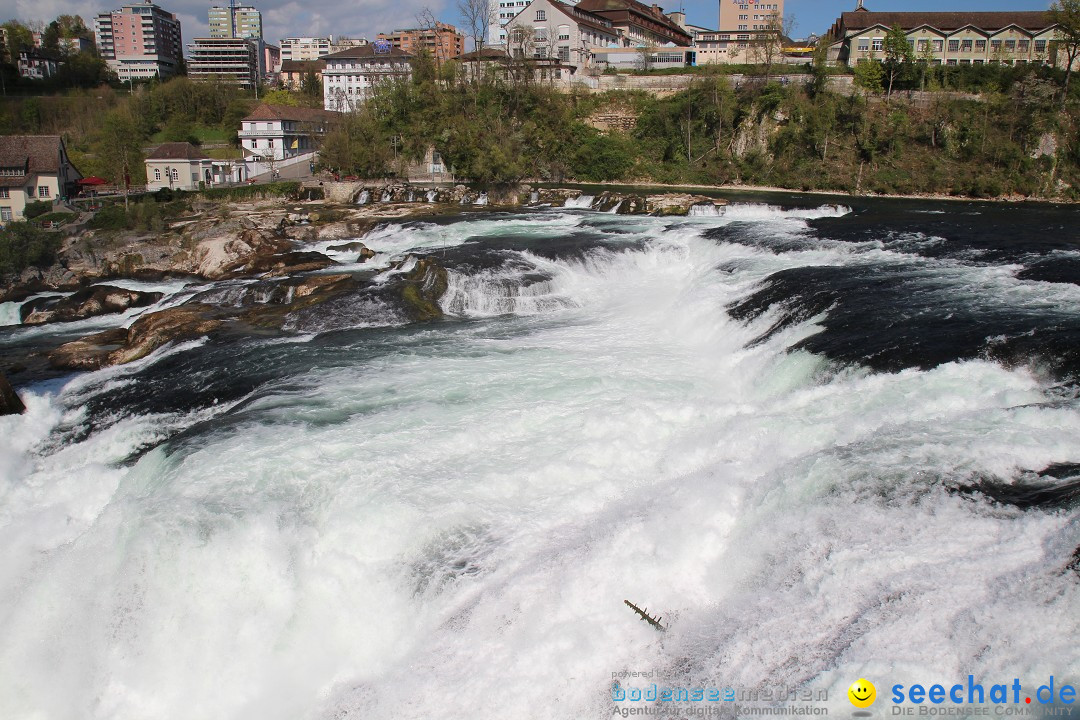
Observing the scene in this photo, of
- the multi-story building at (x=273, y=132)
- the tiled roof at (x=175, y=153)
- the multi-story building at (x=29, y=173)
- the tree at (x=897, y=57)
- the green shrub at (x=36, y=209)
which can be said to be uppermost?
the tree at (x=897, y=57)

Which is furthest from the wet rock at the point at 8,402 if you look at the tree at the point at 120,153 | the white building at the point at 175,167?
the white building at the point at 175,167

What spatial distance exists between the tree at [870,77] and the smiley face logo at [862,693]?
4661 centimetres

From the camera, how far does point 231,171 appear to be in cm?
4556

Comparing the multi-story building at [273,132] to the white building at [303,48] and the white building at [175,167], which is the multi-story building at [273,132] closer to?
the white building at [175,167]

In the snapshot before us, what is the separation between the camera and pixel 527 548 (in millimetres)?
7637

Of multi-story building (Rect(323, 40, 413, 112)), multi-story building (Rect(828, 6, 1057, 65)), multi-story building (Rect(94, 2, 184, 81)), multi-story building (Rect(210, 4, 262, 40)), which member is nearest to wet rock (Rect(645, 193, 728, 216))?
multi-story building (Rect(828, 6, 1057, 65))

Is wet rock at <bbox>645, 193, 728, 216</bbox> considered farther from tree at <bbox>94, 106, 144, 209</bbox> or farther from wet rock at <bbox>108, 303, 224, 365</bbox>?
tree at <bbox>94, 106, 144, 209</bbox>

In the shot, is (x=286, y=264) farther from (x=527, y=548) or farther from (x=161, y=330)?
(x=527, y=548)

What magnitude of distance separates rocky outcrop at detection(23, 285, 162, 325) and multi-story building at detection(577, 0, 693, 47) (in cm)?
5451

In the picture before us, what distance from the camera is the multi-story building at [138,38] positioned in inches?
4338

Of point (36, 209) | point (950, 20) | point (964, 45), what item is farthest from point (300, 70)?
point (964, 45)

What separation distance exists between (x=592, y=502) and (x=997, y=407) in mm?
4836

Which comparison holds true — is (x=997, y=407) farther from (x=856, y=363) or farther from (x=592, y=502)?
(x=592, y=502)

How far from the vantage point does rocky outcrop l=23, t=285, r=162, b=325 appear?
18.3 metres
